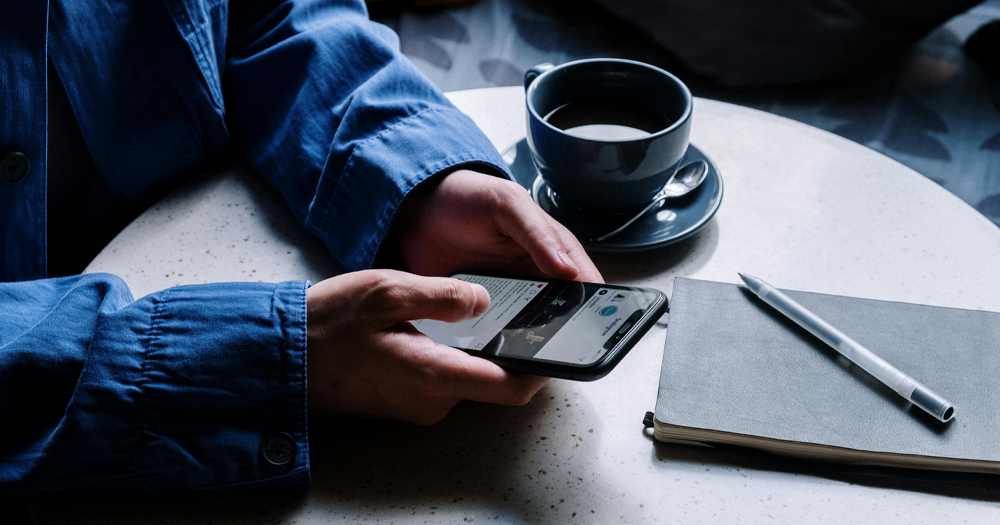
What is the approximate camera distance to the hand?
533mm

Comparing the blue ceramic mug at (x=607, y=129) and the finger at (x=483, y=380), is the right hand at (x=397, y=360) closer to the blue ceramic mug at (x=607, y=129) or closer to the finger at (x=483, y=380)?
the finger at (x=483, y=380)

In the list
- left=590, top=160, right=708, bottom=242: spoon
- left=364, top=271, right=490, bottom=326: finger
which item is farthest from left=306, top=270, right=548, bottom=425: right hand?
left=590, top=160, right=708, bottom=242: spoon

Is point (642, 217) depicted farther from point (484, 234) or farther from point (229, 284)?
point (229, 284)

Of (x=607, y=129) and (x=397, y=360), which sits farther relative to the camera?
(x=607, y=129)

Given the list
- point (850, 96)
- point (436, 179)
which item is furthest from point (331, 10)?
point (850, 96)

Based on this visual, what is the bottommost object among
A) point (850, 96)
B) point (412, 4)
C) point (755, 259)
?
point (850, 96)

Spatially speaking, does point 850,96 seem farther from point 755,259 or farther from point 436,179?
point 436,179

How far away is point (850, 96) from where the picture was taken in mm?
1317

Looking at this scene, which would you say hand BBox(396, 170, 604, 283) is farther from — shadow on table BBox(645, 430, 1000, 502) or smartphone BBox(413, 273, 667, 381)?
shadow on table BBox(645, 430, 1000, 502)

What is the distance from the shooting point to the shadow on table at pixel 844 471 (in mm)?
417

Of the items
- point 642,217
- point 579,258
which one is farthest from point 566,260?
point 642,217

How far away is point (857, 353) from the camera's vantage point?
1.56ft

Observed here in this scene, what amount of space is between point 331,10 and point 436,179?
282mm

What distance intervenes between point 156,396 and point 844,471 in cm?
43
